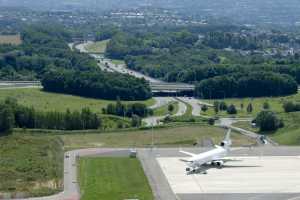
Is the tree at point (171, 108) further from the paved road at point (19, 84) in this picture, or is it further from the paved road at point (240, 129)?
the paved road at point (19, 84)

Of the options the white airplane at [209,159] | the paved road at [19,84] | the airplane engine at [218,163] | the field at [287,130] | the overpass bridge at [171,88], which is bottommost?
the overpass bridge at [171,88]

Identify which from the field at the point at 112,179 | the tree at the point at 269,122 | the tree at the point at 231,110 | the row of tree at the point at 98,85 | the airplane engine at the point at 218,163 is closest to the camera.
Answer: the field at the point at 112,179

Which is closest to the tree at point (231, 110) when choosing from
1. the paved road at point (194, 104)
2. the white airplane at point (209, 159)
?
the paved road at point (194, 104)

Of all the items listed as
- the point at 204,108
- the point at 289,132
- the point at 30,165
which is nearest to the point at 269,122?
the point at 289,132

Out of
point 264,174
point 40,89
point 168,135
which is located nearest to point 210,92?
point 40,89

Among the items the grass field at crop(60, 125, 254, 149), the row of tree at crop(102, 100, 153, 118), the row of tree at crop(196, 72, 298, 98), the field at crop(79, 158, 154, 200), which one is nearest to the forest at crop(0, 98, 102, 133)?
the grass field at crop(60, 125, 254, 149)

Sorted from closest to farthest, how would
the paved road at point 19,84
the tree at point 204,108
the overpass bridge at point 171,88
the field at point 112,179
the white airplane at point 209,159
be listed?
1. the field at point 112,179
2. the white airplane at point 209,159
3. the tree at point 204,108
4. the paved road at point 19,84
5. the overpass bridge at point 171,88
